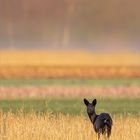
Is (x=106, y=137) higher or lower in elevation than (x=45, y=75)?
lower

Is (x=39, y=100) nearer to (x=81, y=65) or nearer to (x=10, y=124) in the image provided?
(x=10, y=124)

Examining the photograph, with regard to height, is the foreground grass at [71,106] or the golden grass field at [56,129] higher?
the foreground grass at [71,106]

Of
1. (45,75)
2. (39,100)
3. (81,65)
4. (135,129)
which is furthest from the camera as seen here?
(81,65)

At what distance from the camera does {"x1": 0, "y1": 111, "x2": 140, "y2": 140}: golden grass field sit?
17.8 metres

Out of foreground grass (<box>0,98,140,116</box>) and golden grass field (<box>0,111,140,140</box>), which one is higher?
foreground grass (<box>0,98,140,116</box>)

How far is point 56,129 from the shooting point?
62.2ft

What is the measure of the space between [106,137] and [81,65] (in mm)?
88833

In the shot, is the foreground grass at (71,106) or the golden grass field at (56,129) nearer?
the golden grass field at (56,129)

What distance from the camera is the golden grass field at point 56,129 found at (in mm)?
17844

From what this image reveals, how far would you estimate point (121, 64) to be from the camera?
106375 mm

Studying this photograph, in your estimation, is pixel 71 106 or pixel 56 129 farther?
pixel 71 106

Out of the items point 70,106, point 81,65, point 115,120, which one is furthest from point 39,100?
point 81,65

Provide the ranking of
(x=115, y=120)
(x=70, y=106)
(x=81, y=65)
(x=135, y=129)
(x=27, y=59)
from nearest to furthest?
(x=135, y=129)
(x=115, y=120)
(x=70, y=106)
(x=81, y=65)
(x=27, y=59)

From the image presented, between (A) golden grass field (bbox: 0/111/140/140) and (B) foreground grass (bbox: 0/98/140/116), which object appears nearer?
(A) golden grass field (bbox: 0/111/140/140)
